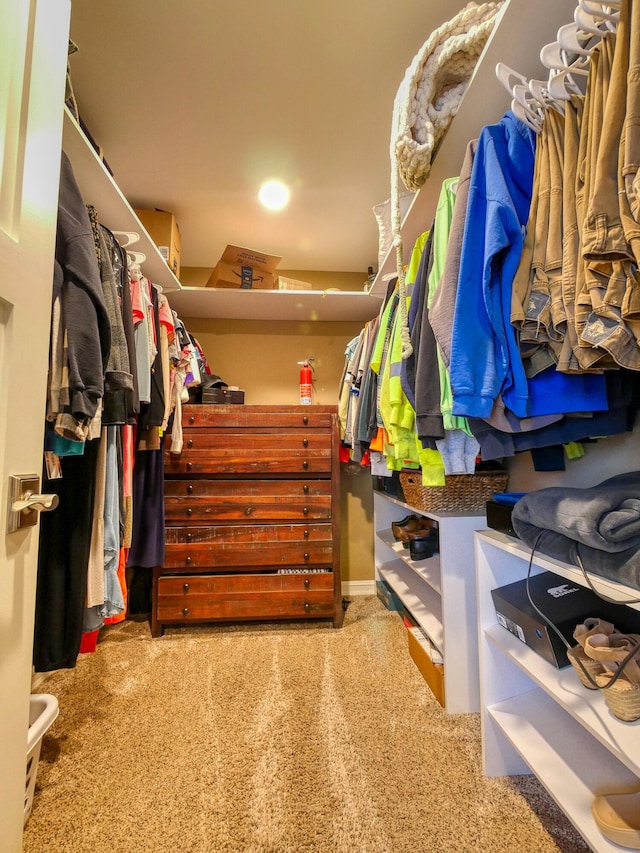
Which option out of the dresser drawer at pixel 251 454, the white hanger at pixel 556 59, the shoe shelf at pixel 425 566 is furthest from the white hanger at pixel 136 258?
the shoe shelf at pixel 425 566

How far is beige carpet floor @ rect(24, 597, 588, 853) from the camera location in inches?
32.9

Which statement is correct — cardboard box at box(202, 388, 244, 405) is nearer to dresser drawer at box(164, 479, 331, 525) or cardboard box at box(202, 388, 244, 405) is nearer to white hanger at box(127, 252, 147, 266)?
dresser drawer at box(164, 479, 331, 525)

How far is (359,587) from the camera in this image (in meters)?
2.38

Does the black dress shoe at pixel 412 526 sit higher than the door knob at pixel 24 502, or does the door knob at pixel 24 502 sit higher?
the door knob at pixel 24 502

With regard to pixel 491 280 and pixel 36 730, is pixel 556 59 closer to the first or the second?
pixel 491 280

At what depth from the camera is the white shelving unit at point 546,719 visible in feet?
2.09

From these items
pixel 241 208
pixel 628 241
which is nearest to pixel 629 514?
pixel 628 241

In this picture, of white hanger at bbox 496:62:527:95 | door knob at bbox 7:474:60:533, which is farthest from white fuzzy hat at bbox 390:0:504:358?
door knob at bbox 7:474:60:533

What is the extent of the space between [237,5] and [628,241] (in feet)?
4.28

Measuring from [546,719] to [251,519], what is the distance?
1.38 meters

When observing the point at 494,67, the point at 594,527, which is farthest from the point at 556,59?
the point at 594,527

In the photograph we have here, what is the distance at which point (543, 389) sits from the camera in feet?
2.40

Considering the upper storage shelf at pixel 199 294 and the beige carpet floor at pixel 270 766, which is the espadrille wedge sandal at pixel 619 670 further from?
the upper storage shelf at pixel 199 294

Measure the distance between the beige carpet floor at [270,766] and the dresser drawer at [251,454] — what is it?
0.86 m
